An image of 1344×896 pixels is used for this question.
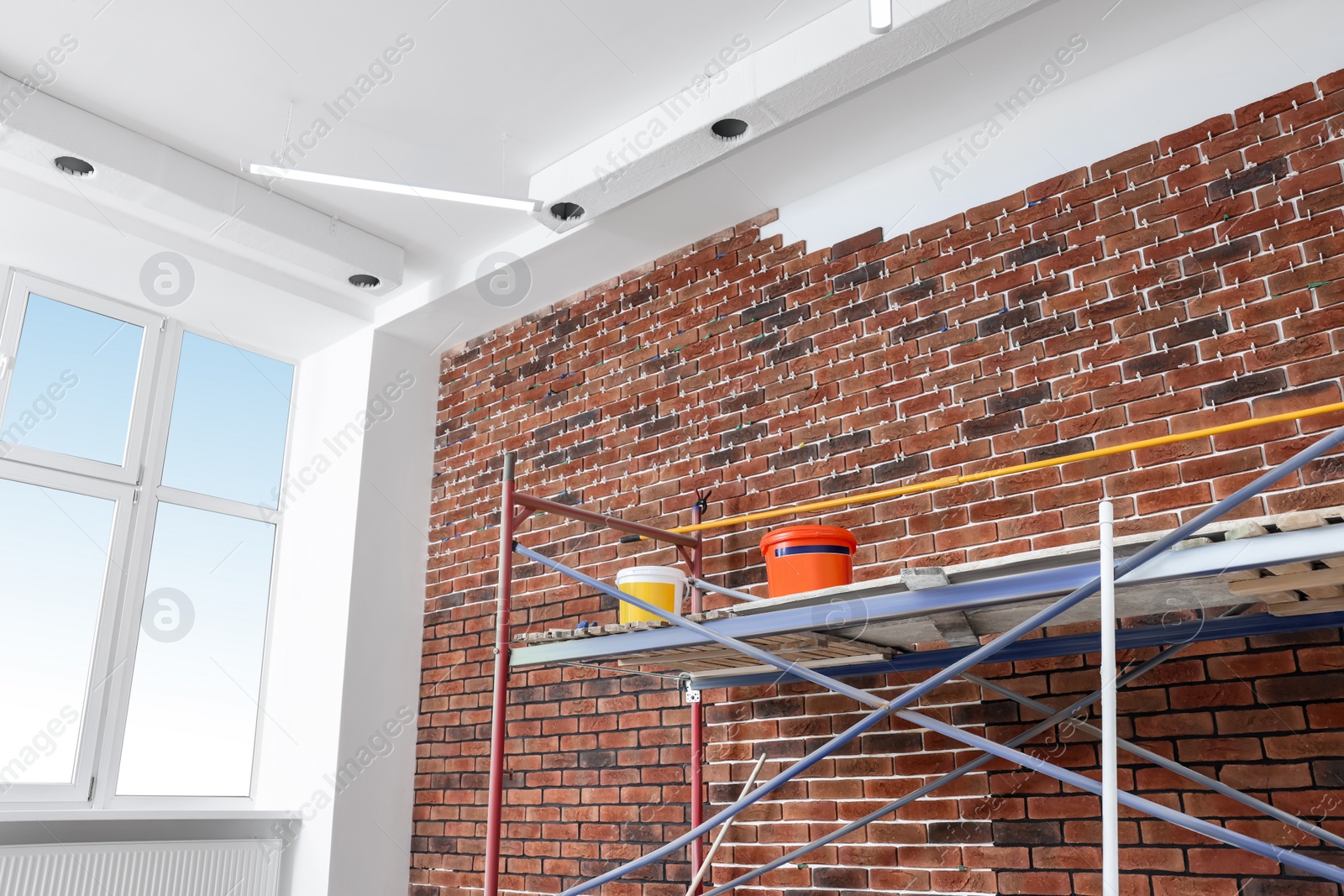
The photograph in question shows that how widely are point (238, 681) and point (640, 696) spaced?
2093 millimetres

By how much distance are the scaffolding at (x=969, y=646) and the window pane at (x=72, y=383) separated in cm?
243

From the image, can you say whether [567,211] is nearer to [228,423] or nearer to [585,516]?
[585,516]

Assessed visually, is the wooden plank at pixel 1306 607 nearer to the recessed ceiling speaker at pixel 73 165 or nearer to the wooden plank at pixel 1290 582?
the wooden plank at pixel 1290 582

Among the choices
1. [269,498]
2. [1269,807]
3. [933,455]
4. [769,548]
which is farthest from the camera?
[269,498]

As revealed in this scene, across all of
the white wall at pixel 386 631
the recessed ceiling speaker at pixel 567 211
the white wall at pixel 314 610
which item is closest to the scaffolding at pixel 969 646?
the recessed ceiling speaker at pixel 567 211

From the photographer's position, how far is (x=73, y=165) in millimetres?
3607

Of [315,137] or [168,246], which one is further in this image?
[168,246]

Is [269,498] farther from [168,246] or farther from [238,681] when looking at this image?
[168,246]

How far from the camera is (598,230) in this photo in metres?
4.01

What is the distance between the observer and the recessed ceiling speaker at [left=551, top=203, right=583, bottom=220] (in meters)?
3.78

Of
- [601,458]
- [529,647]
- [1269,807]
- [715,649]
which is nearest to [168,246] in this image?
[601,458]

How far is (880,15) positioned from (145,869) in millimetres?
3959

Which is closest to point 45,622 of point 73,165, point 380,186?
point 73,165

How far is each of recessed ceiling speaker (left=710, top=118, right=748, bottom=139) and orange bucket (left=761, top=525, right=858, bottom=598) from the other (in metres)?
1.38
